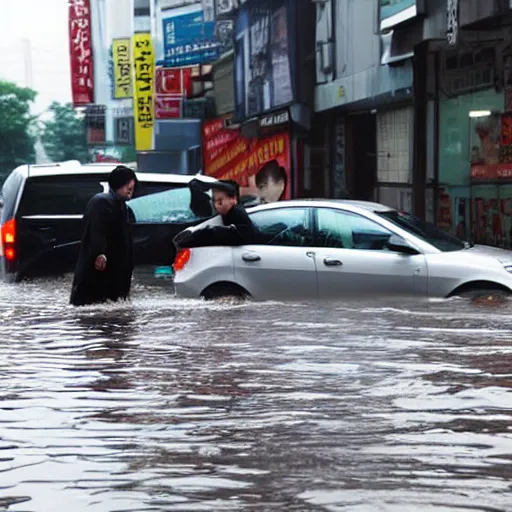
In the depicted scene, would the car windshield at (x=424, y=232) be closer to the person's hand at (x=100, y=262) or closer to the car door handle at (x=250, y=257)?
the car door handle at (x=250, y=257)

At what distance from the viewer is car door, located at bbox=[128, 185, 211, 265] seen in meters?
13.4

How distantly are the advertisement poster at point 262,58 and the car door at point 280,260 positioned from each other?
16292 mm

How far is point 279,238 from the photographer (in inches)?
449

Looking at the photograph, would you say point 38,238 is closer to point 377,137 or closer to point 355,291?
point 355,291

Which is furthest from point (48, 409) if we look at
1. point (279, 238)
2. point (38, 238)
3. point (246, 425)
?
point (38, 238)

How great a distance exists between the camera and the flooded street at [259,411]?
4812 mm

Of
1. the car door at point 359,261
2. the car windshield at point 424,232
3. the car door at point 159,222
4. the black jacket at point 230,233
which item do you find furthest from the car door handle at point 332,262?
the car door at point 159,222

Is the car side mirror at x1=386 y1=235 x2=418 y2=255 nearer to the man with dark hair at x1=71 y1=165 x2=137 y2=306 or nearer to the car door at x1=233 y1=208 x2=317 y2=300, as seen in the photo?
the car door at x1=233 y1=208 x2=317 y2=300

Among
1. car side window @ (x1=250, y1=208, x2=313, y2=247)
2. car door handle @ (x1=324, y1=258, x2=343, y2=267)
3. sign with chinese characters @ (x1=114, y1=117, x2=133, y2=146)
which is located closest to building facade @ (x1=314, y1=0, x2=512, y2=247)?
car side window @ (x1=250, y1=208, x2=313, y2=247)

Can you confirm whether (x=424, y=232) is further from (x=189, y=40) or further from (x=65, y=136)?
(x=65, y=136)

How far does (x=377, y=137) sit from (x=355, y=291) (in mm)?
13475

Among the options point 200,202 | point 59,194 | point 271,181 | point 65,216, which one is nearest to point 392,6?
point 200,202

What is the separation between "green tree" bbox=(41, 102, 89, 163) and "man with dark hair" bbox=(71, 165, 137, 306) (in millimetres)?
100279

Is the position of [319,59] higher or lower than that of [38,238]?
higher
